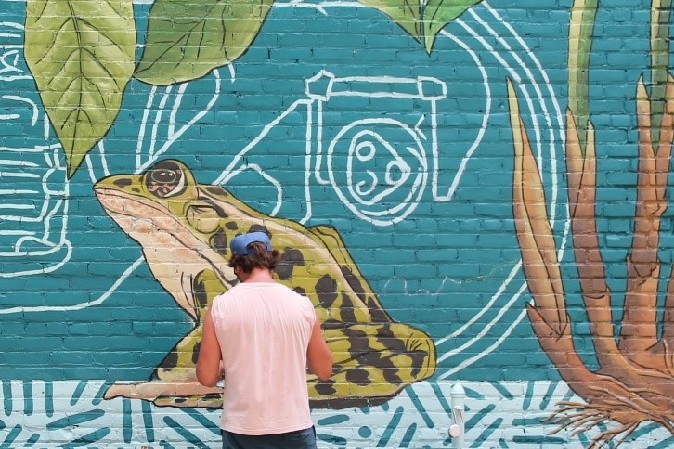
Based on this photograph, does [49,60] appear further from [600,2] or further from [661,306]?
[661,306]

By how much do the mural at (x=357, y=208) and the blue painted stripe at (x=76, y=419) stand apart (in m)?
0.02

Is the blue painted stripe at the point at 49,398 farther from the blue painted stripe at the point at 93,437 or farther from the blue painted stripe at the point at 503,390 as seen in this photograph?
the blue painted stripe at the point at 503,390

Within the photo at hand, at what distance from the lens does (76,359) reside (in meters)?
5.89

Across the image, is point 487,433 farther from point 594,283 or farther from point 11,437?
point 11,437

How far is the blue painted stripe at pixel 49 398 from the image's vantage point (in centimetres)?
588

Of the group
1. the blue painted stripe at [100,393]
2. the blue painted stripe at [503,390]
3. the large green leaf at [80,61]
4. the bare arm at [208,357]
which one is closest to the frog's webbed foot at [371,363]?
the blue painted stripe at [503,390]

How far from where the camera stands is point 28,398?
232 inches

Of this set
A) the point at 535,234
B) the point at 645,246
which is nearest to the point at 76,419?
the point at 535,234

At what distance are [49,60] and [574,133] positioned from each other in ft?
9.84

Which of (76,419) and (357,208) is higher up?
(357,208)

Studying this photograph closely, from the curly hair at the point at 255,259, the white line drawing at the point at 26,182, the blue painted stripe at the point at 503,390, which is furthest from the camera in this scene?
the blue painted stripe at the point at 503,390

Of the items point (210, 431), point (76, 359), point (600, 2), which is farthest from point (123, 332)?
point (600, 2)

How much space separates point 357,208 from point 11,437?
2.33 metres

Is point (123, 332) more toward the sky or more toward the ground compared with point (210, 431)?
more toward the sky
